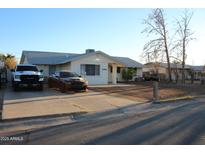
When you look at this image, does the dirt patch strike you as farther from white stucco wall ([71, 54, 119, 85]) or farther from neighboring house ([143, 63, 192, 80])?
neighboring house ([143, 63, 192, 80])

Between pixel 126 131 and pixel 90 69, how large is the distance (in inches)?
869

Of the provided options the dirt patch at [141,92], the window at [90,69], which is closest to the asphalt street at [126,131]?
the dirt patch at [141,92]

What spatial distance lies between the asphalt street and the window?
Answer: 18.2m

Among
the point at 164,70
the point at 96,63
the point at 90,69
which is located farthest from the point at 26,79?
the point at 164,70

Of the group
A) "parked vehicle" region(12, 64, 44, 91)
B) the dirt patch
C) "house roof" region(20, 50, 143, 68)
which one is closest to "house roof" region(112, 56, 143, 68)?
"house roof" region(20, 50, 143, 68)

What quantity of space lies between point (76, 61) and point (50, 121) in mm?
19376

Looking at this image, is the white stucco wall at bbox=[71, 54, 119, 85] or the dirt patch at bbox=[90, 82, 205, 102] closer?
the dirt patch at bbox=[90, 82, 205, 102]

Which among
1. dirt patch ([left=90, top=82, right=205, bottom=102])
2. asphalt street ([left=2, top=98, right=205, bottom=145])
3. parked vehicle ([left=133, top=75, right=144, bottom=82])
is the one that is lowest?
asphalt street ([left=2, top=98, right=205, bottom=145])

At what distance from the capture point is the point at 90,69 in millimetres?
30172

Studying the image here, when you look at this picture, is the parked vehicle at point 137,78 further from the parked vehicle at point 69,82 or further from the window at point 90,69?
the parked vehicle at point 69,82

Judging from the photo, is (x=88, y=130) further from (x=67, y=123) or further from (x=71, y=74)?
(x=71, y=74)

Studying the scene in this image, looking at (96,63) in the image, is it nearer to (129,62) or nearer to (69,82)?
(69,82)

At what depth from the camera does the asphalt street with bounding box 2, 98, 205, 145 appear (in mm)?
7165

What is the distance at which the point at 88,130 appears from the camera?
854 centimetres
